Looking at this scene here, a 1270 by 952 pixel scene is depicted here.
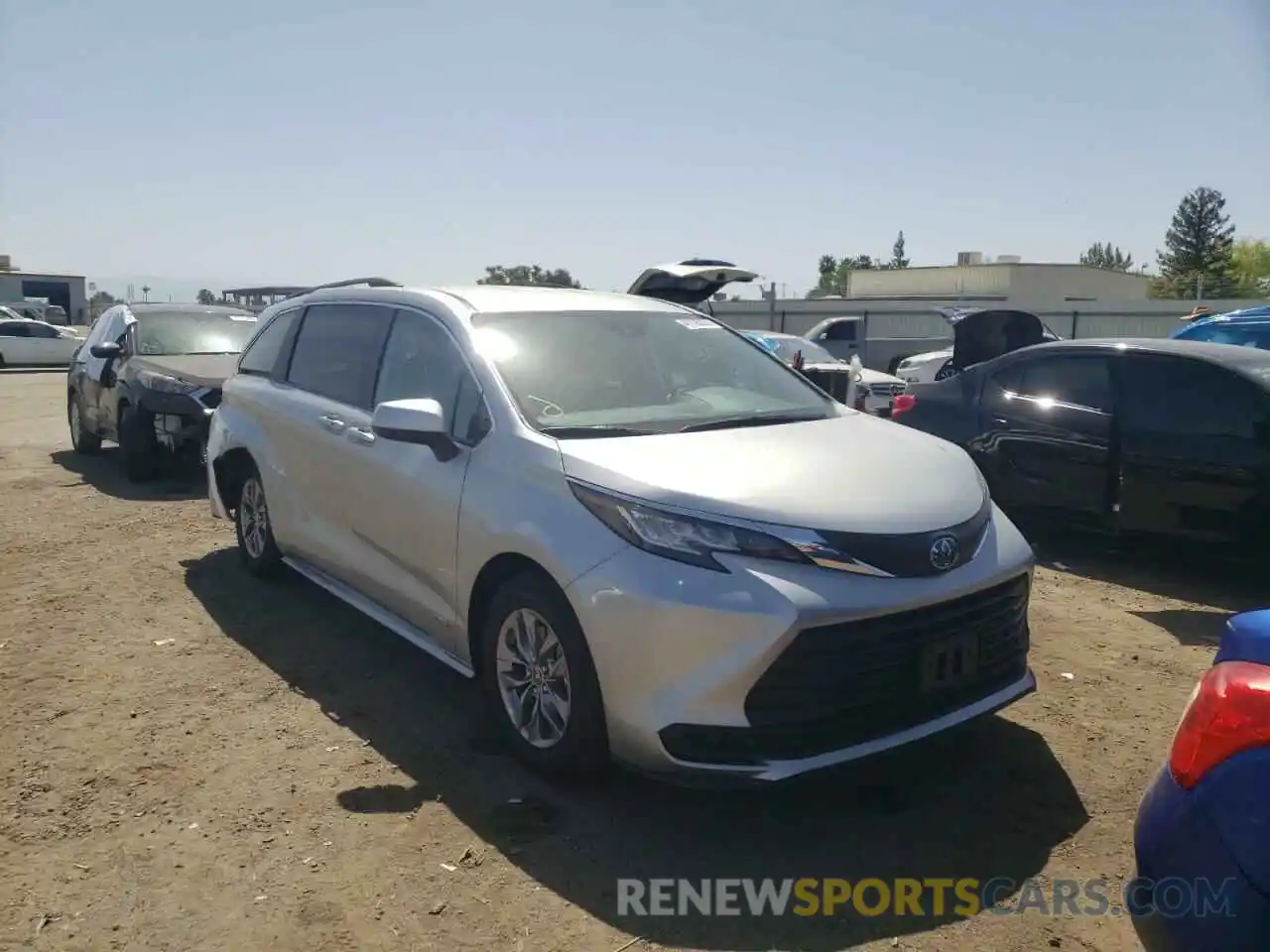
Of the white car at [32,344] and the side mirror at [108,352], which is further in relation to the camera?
the white car at [32,344]

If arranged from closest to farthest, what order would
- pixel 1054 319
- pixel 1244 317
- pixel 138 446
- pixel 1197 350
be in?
pixel 1197 350 → pixel 138 446 → pixel 1244 317 → pixel 1054 319

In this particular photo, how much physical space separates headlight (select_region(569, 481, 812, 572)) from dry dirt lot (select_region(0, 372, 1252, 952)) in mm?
725

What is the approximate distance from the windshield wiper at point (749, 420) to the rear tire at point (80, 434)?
9341 millimetres

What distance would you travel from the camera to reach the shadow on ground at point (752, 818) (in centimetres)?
296

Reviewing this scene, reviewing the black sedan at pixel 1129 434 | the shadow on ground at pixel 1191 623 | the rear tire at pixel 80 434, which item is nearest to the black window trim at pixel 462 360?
the shadow on ground at pixel 1191 623

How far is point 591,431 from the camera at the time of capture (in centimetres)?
373

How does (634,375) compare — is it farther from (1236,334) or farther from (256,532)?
(1236,334)

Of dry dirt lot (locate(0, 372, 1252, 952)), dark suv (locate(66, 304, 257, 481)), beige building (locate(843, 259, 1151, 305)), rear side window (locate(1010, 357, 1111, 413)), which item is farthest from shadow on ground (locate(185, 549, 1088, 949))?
beige building (locate(843, 259, 1151, 305))

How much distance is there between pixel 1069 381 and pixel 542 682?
4.75 m

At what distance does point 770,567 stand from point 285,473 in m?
3.24

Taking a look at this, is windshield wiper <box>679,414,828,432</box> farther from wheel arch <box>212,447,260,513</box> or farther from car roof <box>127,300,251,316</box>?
car roof <box>127,300,251,316</box>

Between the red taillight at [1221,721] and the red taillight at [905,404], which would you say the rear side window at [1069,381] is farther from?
the red taillight at [1221,721]

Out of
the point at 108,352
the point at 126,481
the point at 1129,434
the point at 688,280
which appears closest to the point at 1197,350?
the point at 1129,434

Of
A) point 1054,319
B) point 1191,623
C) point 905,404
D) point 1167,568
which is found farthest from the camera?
point 1054,319
